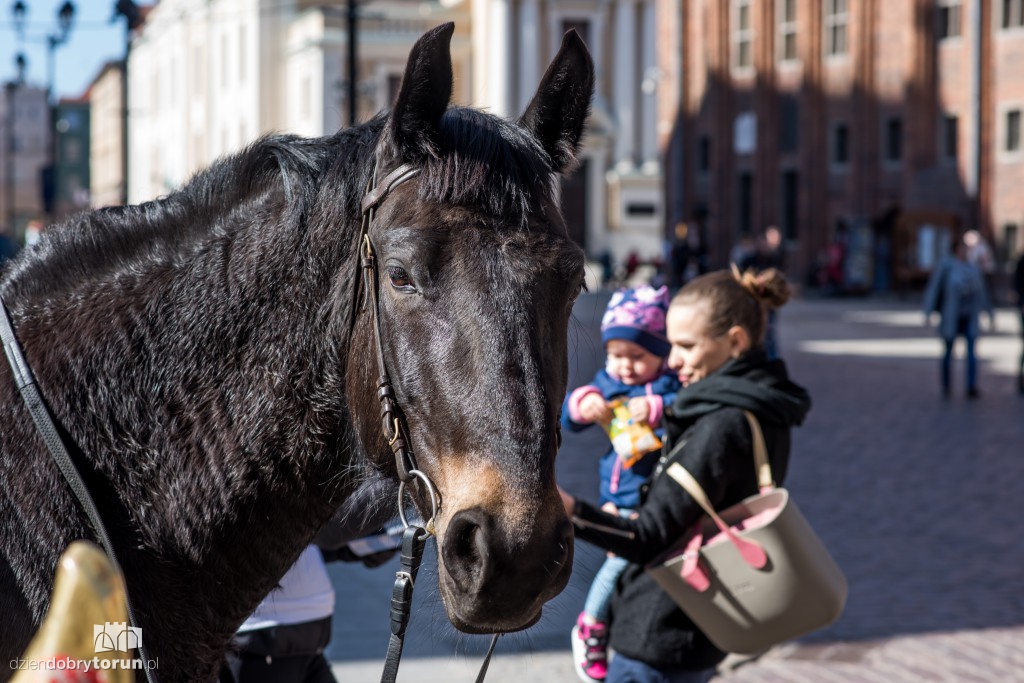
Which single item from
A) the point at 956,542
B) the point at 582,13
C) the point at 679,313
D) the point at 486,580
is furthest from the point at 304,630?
the point at 582,13

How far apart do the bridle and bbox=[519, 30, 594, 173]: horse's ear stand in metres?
0.28

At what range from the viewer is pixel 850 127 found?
44344mm

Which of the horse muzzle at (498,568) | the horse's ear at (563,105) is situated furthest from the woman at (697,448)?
the horse muzzle at (498,568)

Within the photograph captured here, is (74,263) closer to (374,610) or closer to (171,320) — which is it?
(171,320)

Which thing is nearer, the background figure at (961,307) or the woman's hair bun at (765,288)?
the woman's hair bun at (765,288)

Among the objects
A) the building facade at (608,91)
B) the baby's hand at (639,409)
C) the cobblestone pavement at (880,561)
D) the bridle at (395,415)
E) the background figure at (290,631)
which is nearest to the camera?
the bridle at (395,415)

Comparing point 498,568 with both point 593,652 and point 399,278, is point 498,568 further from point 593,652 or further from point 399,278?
point 593,652

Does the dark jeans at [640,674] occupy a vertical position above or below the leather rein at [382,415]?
below

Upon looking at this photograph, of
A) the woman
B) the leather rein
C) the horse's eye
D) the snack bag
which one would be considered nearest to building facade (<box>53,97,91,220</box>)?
the snack bag

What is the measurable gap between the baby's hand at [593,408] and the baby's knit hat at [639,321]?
0.20 m

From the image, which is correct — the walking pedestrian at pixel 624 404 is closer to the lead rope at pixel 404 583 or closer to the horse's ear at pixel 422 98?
the lead rope at pixel 404 583

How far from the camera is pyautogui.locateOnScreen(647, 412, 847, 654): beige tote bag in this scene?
3623 millimetres

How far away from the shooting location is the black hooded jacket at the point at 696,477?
146 inches

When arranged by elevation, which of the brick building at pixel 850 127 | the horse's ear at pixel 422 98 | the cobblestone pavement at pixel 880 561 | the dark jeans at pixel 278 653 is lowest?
the cobblestone pavement at pixel 880 561
